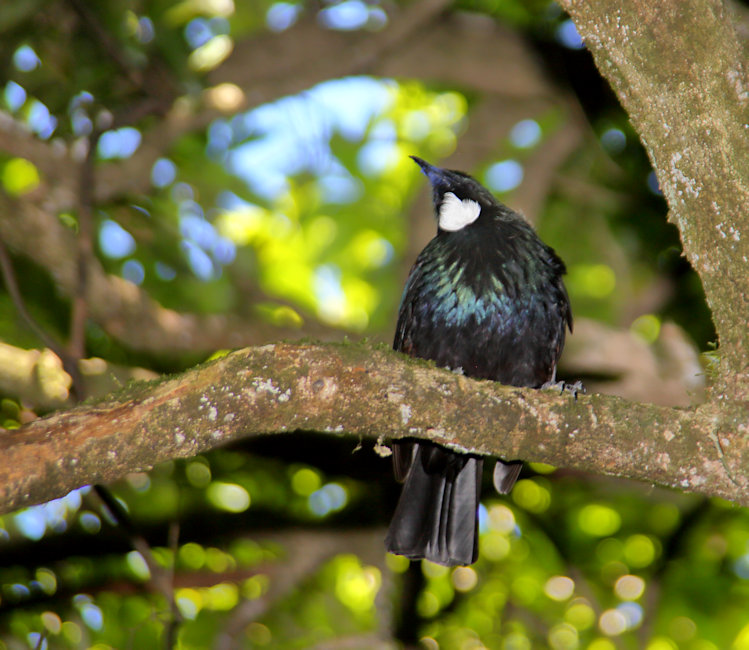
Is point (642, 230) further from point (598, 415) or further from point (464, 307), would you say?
point (598, 415)

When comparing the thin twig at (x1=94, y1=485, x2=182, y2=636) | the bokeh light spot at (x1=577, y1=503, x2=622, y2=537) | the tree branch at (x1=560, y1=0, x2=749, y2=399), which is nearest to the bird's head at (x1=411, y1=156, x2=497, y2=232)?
the tree branch at (x1=560, y1=0, x2=749, y2=399)

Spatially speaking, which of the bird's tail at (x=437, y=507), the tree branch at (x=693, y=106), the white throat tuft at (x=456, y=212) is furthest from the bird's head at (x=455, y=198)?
the tree branch at (x=693, y=106)

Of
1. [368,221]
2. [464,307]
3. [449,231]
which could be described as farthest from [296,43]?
[464,307]

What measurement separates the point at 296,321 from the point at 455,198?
6.09 ft

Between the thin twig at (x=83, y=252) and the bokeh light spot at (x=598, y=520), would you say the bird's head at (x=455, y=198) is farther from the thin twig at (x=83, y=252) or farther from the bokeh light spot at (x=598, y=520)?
the bokeh light spot at (x=598, y=520)

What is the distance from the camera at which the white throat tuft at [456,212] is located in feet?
14.3

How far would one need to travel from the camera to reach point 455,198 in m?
4.50

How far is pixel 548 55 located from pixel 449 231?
114 inches

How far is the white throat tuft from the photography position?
14.3ft

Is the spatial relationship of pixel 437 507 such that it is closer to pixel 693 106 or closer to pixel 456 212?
pixel 456 212

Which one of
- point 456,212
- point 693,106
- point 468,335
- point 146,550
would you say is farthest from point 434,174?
point 146,550

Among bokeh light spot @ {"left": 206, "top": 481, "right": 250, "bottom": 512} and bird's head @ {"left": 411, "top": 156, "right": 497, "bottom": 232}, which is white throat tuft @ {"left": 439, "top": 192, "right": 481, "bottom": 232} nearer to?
bird's head @ {"left": 411, "top": 156, "right": 497, "bottom": 232}

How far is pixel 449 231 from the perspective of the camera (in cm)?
431

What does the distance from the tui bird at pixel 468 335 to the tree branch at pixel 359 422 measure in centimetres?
111
